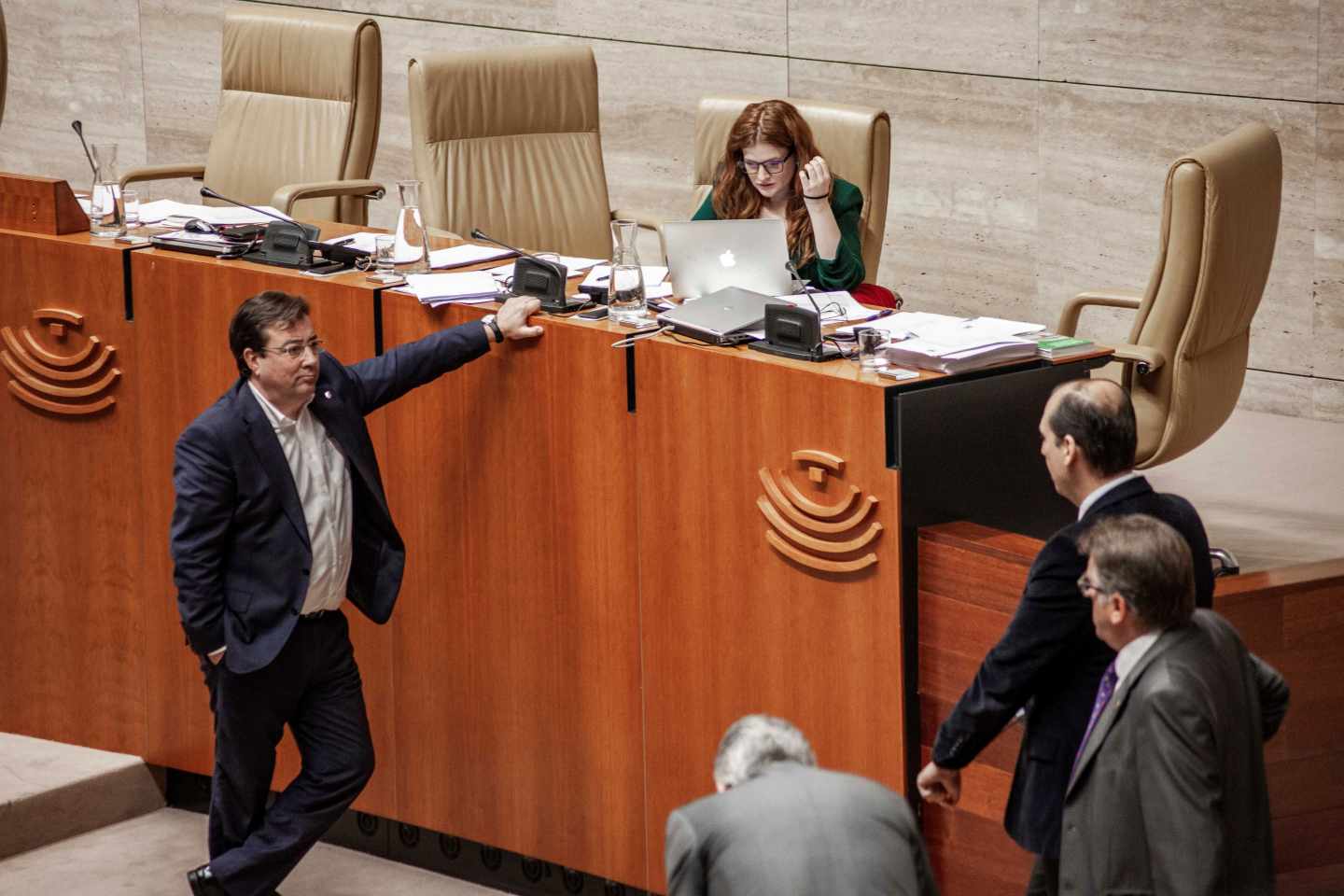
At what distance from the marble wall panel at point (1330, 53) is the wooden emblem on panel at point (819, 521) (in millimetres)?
3302

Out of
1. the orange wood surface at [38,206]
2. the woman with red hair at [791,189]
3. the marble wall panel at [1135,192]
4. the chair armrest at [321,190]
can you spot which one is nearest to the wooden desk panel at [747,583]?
the woman with red hair at [791,189]

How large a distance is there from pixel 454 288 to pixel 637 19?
12.0ft

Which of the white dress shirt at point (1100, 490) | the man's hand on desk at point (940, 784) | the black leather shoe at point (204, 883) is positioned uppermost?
the white dress shirt at point (1100, 490)

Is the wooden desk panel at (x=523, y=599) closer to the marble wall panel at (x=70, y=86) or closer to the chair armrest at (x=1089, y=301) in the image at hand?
the chair armrest at (x=1089, y=301)

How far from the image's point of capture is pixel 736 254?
4.04 metres

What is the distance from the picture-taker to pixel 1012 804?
2951 millimetres

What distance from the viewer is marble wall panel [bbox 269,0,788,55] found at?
720 cm

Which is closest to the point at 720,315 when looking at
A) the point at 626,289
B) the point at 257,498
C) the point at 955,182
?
the point at 626,289

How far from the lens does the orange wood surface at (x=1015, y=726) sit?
133 inches

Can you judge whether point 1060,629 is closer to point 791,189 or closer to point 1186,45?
point 791,189

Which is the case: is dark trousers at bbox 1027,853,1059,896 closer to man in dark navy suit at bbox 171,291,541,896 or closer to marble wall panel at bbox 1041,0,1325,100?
man in dark navy suit at bbox 171,291,541,896

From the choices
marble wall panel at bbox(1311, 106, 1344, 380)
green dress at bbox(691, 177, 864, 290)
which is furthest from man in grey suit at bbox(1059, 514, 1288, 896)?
marble wall panel at bbox(1311, 106, 1344, 380)

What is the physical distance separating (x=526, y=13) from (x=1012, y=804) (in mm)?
5502

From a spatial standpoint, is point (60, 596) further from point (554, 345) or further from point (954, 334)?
point (954, 334)
